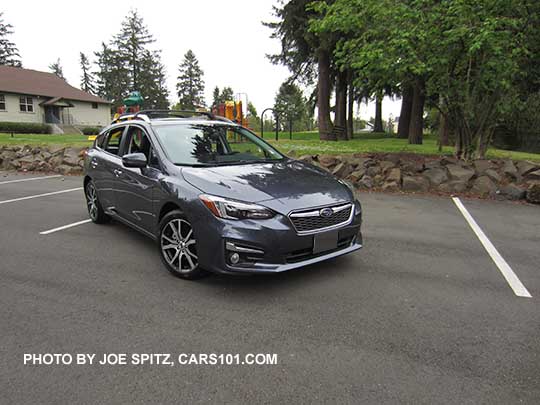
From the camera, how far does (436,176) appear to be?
8.88 m

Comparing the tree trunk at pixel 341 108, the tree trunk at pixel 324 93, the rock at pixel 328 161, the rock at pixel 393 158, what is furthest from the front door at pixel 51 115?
the rock at pixel 393 158

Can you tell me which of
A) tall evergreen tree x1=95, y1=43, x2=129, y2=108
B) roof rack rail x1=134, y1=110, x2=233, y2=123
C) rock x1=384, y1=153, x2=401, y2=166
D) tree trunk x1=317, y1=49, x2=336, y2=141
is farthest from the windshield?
tall evergreen tree x1=95, y1=43, x2=129, y2=108

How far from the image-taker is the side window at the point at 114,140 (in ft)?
17.3

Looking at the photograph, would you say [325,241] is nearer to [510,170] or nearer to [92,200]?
[92,200]

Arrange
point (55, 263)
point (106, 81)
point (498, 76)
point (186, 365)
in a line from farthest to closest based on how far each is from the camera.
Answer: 1. point (106, 81)
2. point (498, 76)
3. point (55, 263)
4. point (186, 365)

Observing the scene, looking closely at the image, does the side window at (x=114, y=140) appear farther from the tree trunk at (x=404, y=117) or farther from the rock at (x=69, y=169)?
the tree trunk at (x=404, y=117)

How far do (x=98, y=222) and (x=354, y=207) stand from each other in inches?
158

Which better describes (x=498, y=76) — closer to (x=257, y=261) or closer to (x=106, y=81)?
(x=257, y=261)

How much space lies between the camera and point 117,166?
16.4ft

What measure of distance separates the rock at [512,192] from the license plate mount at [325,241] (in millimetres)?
6168

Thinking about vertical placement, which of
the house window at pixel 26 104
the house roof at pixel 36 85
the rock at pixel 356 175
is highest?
the house roof at pixel 36 85

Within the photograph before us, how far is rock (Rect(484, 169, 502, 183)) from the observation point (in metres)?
8.45

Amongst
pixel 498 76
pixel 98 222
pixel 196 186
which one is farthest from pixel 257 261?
pixel 498 76

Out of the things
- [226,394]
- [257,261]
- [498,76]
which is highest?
[498,76]
